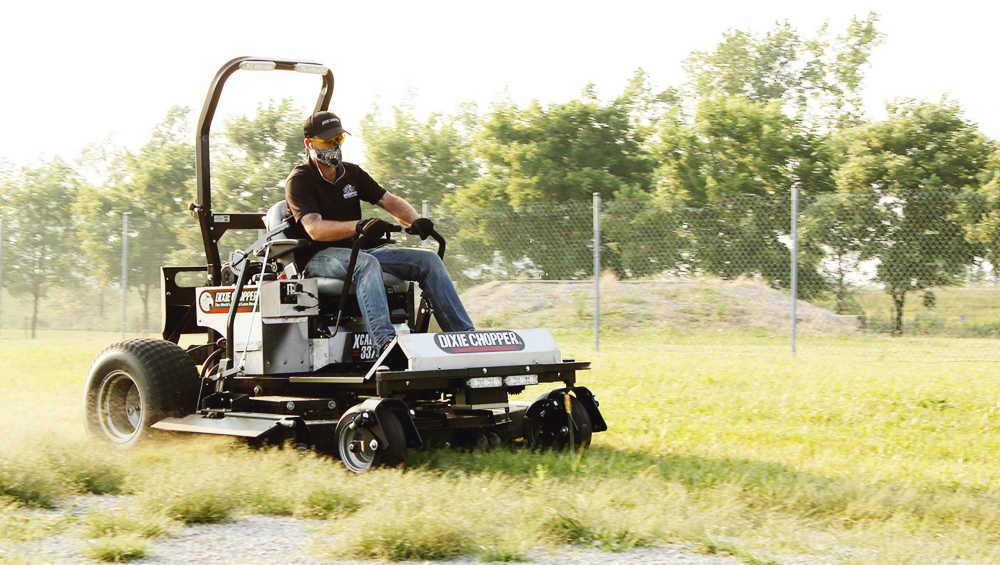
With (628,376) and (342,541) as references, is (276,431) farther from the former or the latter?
(628,376)

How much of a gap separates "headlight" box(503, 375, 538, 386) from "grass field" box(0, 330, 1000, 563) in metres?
0.46

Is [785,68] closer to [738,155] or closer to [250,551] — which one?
[738,155]

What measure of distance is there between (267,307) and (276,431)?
3.23 ft

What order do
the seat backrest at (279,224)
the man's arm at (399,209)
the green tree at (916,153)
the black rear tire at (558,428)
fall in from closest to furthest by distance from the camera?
the black rear tire at (558,428) < the seat backrest at (279,224) < the man's arm at (399,209) < the green tree at (916,153)

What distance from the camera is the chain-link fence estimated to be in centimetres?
1734

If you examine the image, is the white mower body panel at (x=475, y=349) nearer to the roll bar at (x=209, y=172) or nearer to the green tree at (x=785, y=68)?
the roll bar at (x=209, y=172)

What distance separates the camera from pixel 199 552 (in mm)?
4879

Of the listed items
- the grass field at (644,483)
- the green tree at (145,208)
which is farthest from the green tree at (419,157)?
the grass field at (644,483)

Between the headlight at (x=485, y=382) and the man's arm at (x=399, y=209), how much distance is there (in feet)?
5.64

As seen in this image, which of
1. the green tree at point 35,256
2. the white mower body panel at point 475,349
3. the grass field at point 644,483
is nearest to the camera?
the grass field at point 644,483

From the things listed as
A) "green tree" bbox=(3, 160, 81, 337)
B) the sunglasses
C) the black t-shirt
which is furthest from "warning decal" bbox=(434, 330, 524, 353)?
"green tree" bbox=(3, 160, 81, 337)

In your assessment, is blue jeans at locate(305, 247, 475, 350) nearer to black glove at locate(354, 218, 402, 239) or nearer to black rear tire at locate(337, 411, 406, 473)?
black glove at locate(354, 218, 402, 239)

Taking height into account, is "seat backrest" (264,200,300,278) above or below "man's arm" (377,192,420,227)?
below

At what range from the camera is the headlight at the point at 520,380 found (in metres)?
7.05
